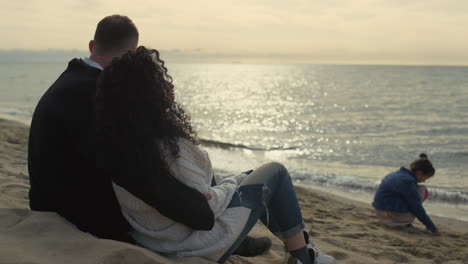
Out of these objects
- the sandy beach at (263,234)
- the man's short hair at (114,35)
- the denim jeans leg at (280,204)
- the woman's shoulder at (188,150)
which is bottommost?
the sandy beach at (263,234)

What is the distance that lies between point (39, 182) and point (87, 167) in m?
0.37

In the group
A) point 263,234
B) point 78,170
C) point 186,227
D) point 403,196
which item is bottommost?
point 263,234

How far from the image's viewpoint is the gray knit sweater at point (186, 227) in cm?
263

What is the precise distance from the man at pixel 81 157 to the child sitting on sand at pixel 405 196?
414 cm

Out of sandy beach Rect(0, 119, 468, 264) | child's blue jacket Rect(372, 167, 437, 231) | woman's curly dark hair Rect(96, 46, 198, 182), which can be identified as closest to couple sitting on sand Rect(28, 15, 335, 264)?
woman's curly dark hair Rect(96, 46, 198, 182)

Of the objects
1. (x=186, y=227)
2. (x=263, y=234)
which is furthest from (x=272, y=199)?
(x=263, y=234)

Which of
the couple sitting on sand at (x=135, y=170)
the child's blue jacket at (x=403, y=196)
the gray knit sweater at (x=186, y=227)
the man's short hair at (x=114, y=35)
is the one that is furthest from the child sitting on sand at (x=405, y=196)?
the man's short hair at (x=114, y=35)

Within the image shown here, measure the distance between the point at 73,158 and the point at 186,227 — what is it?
2.56ft

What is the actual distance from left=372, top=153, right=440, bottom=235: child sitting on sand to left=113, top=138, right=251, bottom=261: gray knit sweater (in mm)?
3822

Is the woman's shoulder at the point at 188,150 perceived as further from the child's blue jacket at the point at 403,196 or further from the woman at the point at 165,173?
Answer: the child's blue jacket at the point at 403,196

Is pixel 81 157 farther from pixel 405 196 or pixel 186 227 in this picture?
pixel 405 196

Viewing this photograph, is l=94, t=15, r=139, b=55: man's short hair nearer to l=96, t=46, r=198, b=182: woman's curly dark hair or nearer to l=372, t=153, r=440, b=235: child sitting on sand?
l=96, t=46, r=198, b=182: woman's curly dark hair

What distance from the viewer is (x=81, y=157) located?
2.67 metres

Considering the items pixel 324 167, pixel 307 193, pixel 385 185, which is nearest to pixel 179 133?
pixel 385 185
